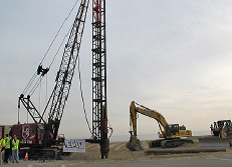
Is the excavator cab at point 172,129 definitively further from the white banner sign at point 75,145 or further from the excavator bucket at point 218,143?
the white banner sign at point 75,145

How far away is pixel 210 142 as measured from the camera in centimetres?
2559

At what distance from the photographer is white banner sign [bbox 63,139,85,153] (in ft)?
73.6

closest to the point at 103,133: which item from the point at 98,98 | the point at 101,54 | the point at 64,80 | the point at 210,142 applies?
the point at 98,98

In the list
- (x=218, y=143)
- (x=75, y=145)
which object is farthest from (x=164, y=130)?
(x=75, y=145)

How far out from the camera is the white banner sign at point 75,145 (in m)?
22.4

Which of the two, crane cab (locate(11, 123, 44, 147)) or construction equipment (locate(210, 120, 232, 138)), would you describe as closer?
crane cab (locate(11, 123, 44, 147))

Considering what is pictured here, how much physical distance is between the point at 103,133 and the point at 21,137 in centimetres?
903

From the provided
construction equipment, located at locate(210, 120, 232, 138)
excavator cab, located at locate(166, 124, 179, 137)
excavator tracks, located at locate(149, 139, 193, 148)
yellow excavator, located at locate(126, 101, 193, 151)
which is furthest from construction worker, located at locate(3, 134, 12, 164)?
construction equipment, located at locate(210, 120, 232, 138)

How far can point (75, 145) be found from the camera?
22875 millimetres

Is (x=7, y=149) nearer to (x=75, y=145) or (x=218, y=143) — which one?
(x=75, y=145)

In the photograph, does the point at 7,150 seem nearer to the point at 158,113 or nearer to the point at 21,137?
the point at 21,137

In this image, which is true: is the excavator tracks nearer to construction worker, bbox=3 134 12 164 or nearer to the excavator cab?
the excavator cab

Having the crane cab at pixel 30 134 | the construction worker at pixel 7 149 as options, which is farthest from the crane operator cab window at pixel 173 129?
the construction worker at pixel 7 149

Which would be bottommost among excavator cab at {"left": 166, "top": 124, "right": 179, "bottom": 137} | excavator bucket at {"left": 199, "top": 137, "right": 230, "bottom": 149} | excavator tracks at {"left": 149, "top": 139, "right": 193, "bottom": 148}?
excavator tracks at {"left": 149, "top": 139, "right": 193, "bottom": 148}
